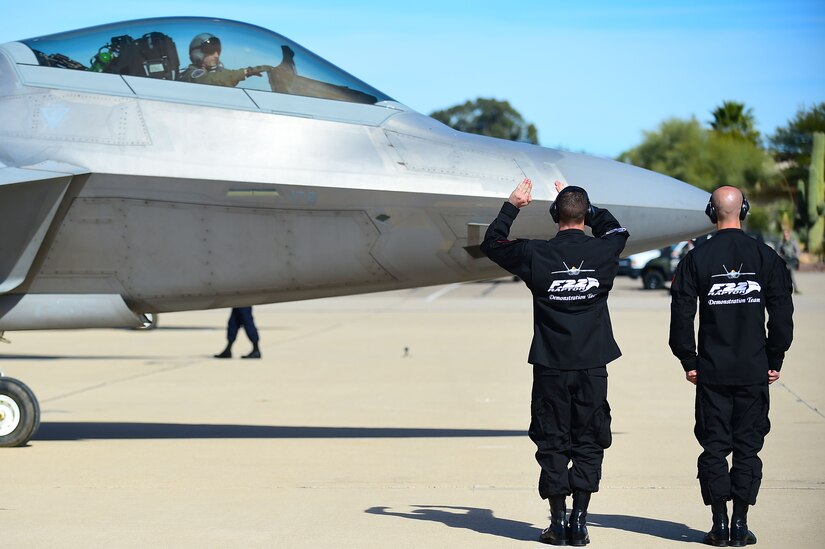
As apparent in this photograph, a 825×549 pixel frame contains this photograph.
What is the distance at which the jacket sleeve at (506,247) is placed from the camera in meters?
5.78

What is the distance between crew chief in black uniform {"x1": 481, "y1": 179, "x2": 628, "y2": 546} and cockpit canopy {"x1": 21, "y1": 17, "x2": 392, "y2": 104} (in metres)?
3.15

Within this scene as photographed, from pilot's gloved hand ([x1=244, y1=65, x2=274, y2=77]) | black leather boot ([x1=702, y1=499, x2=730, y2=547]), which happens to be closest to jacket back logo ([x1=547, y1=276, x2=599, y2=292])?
black leather boot ([x1=702, y1=499, x2=730, y2=547])

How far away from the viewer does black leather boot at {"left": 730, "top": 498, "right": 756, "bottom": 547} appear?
5.50 m

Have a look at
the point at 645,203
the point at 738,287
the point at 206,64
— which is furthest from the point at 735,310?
the point at 206,64

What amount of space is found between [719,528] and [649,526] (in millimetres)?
568

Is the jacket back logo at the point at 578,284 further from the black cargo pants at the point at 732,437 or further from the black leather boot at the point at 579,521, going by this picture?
the black leather boot at the point at 579,521

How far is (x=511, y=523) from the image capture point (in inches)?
243

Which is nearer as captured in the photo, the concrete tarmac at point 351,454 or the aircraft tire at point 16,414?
the concrete tarmac at point 351,454

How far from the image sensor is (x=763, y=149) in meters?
84.4

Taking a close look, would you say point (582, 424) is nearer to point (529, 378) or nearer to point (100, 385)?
point (529, 378)

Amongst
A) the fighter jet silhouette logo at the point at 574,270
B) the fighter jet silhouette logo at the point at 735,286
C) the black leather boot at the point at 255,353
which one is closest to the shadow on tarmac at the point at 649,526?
the fighter jet silhouette logo at the point at 735,286

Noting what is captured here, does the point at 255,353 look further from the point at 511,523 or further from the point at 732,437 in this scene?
the point at 732,437

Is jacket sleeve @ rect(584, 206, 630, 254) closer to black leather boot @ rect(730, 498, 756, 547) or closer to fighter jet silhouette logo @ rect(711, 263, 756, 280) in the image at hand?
fighter jet silhouette logo @ rect(711, 263, 756, 280)

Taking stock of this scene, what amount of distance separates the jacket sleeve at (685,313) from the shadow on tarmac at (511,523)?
0.88 meters
